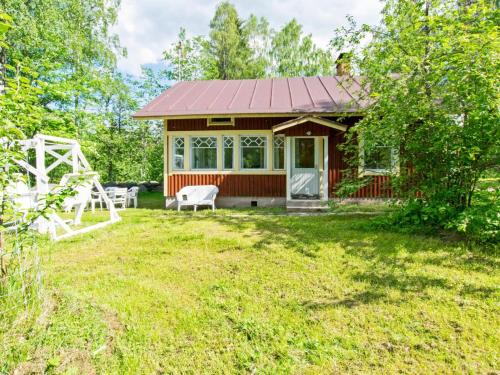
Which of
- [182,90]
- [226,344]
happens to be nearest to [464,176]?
[226,344]

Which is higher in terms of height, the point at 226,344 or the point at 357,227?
the point at 357,227

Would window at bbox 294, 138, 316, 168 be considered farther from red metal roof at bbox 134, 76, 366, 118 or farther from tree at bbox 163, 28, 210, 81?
tree at bbox 163, 28, 210, 81

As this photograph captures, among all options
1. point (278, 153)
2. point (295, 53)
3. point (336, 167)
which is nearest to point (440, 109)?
point (336, 167)

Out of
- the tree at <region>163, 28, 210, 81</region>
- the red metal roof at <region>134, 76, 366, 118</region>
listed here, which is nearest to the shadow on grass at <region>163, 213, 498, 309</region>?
the red metal roof at <region>134, 76, 366, 118</region>

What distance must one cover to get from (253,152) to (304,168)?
1.89m

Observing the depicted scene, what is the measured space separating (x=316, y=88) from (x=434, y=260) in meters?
8.72

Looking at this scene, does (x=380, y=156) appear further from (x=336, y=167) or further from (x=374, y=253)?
(x=336, y=167)

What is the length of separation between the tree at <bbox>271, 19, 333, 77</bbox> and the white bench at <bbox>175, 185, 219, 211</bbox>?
763 inches

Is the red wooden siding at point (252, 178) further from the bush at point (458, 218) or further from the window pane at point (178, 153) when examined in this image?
the bush at point (458, 218)

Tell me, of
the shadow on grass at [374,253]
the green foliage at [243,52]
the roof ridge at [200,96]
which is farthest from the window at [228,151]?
the green foliage at [243,52]

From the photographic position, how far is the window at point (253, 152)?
9.45 metres

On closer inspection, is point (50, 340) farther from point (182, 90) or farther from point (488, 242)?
point (182, 90)

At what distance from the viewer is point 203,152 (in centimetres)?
964

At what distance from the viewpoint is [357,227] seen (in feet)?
18.4
